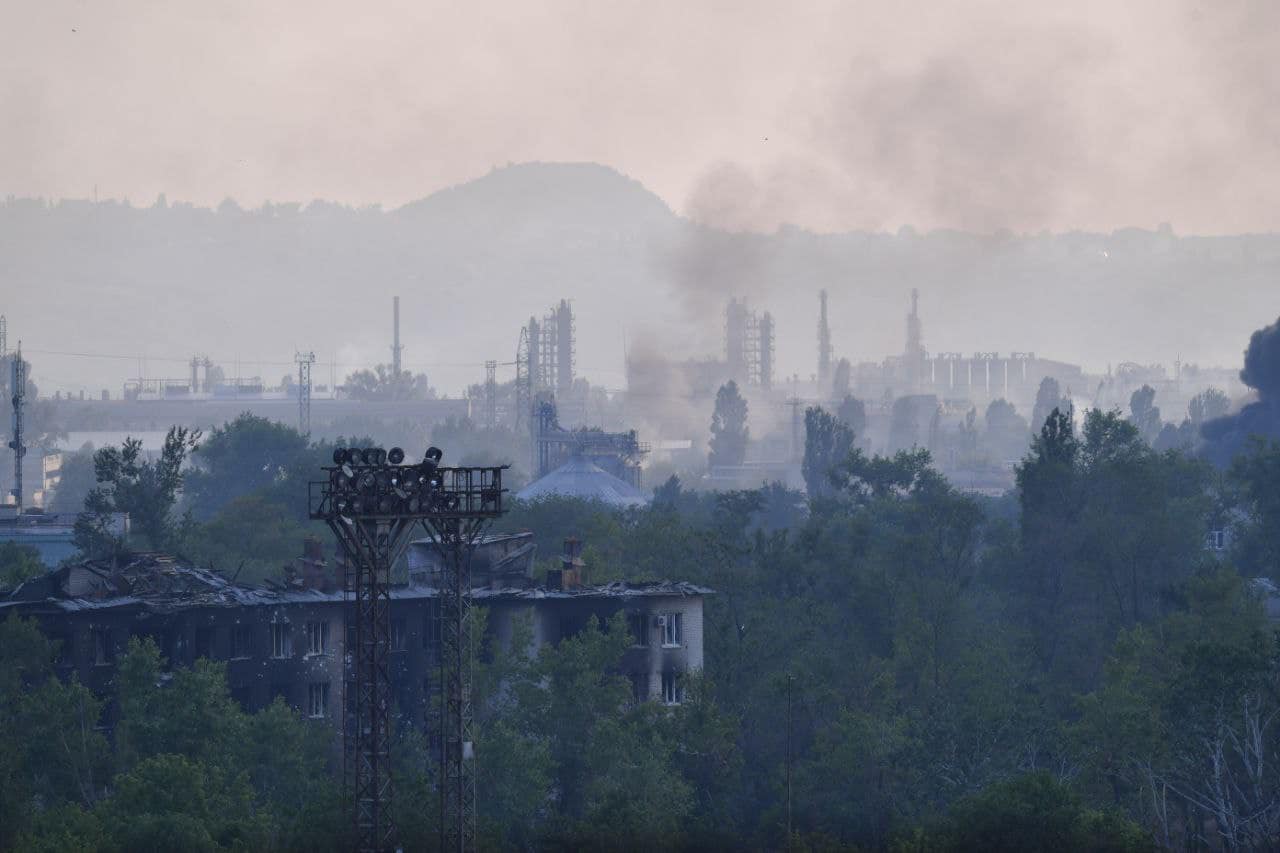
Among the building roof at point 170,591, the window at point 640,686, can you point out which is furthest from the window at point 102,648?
the window at point 640,686

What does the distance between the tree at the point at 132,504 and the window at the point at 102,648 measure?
1012 inches

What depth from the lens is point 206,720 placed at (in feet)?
183

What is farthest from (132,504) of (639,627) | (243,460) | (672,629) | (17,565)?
(243,460)

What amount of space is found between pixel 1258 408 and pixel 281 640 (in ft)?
322

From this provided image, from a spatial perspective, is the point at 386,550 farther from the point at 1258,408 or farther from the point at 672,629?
the point at 1258,408

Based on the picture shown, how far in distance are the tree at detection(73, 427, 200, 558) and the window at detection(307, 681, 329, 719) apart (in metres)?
25.8

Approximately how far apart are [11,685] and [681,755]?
52.9 ft

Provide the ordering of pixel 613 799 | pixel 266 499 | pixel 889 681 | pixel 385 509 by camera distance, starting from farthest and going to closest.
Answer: pixel 266 499
pixel 889 681
pixel 613 799
pixel 385 509

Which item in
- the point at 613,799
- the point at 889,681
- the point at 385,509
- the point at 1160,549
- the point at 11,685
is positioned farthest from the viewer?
the point at 1160,549

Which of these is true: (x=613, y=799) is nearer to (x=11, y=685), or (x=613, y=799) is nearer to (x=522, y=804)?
(x=522, y=804)

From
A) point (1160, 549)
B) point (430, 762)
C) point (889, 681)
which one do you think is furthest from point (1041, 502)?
point (430, 762)

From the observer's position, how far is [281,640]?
63219 mm

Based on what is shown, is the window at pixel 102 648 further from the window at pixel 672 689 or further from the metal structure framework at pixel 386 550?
the metal structure framework at pixel 386 550

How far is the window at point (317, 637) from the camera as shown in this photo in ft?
208
